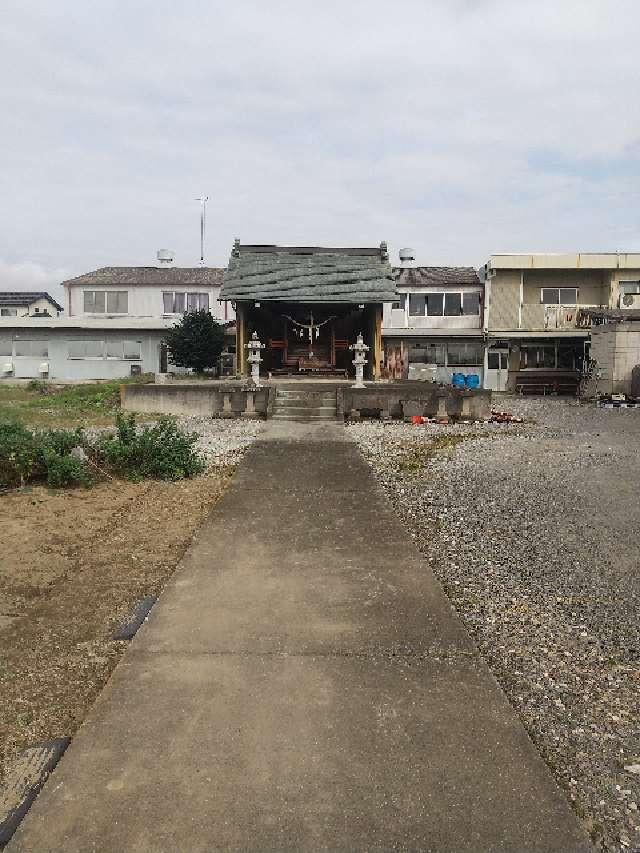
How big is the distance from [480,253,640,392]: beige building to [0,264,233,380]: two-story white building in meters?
12.5

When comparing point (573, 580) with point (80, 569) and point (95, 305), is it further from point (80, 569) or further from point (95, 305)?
point (95, 305)

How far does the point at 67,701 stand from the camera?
2807mm

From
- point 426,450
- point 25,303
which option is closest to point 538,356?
point 426,450

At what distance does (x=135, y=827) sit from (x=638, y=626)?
322 centimetres

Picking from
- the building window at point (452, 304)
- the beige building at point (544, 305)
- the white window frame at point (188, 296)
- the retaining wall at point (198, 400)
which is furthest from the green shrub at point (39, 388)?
the beige building at point (544, 305)

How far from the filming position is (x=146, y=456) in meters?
8.12

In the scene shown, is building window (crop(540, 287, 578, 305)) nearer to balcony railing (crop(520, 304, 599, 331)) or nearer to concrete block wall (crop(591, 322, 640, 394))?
balcony railing (crop(520, 304, 599, 331))

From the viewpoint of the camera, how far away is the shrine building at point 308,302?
19.7 metres

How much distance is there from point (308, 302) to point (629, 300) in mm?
15516

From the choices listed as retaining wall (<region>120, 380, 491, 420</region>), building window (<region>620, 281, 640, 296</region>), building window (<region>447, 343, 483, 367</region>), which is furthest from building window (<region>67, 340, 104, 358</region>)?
building window (<region>620, 281, 640, 296</region>)

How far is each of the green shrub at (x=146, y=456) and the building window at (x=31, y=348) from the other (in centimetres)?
2076

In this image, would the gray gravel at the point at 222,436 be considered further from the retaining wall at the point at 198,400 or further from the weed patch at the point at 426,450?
the weed patch at the point at 426,450

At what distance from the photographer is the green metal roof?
19.5m

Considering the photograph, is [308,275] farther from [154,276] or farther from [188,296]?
[154,276]
